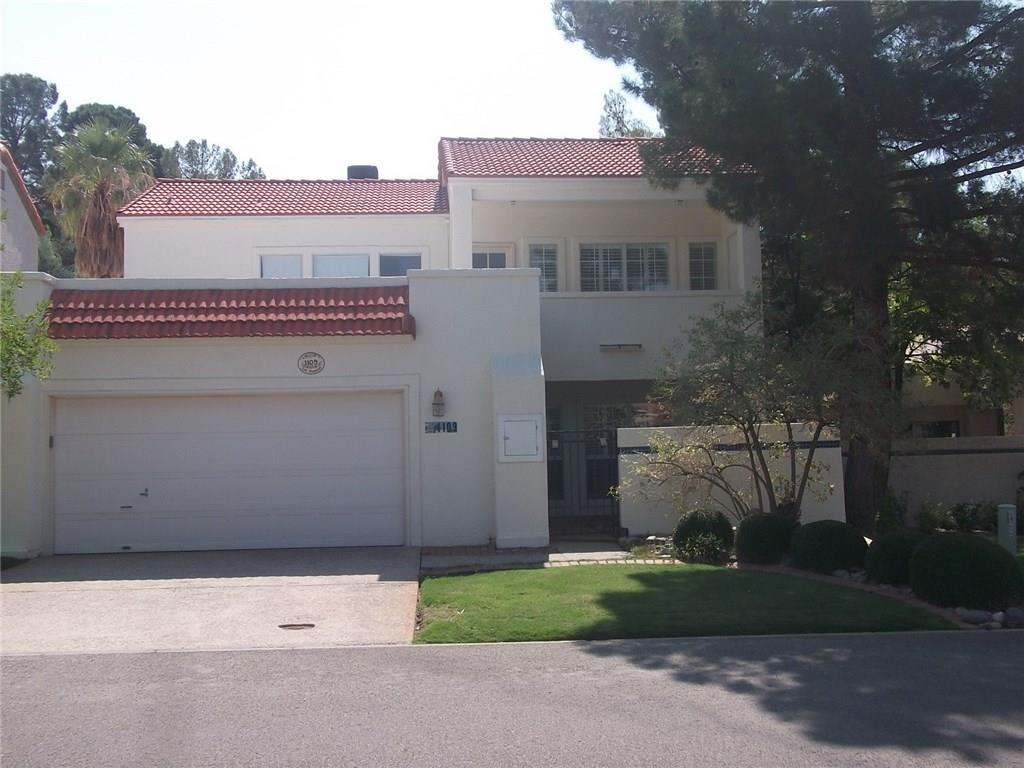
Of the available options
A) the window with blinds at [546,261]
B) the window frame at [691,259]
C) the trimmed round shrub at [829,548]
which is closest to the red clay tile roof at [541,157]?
the window with blinds at [546,261]

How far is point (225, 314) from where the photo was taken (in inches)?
609

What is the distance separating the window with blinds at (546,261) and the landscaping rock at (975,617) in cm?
1299

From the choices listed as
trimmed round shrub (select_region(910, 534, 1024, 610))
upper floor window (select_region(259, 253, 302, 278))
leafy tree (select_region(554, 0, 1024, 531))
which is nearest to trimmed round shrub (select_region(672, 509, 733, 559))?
leafy tree (select_region(554, 0, 1024, 531))

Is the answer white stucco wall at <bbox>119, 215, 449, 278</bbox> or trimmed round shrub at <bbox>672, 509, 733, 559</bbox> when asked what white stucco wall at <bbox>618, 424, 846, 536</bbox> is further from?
white stucco wall at <bbox>119, 215, 449, 278</bbox>

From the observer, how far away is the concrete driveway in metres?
9.88

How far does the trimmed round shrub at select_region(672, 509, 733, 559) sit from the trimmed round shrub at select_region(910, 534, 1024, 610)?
10.7 feet

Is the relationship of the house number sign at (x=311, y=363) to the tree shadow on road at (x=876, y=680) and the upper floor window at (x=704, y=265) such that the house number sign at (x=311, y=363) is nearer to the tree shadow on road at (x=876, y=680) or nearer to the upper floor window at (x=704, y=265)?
the tree shadow on road at (x=876, y=680)

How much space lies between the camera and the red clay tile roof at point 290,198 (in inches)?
885

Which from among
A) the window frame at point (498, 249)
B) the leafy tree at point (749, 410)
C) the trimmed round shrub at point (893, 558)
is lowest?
the trimmed round shrub at point (893, 558)

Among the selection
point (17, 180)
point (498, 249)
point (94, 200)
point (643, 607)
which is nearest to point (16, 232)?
point (17, 180)

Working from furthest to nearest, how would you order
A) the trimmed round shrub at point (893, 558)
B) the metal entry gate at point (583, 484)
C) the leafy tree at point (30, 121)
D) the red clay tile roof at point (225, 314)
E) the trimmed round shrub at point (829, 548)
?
the leafy tree at point (30, 121) → the metal entry gate at point (583, 484) → the red clay tile roof at point (225, 314) → the trimmed round shrub at point (829, 548) → the trimmed round shrub at point (893, 558)

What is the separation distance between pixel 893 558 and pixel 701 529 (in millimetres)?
2886

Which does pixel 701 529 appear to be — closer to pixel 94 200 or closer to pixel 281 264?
pixel 281 264

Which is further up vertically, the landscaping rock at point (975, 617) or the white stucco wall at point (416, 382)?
the white stucco wall at point (416, 382)
